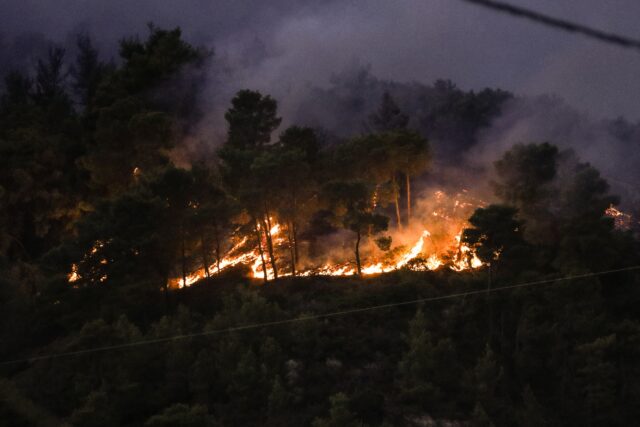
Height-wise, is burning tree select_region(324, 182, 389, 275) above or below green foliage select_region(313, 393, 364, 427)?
above

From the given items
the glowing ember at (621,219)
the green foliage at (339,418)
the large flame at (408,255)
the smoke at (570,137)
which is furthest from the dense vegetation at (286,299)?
the smoke at (570,137)

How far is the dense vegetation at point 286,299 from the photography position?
18.2 meters

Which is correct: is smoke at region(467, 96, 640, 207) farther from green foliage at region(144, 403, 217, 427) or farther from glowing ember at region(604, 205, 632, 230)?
green foliage at region(144, 403, 217, 427)

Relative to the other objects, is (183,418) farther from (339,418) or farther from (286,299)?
(286,299)

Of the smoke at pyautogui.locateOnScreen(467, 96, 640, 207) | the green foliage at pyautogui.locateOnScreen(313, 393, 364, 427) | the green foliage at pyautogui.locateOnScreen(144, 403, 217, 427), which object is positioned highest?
the smoke at pyautogui.locateOnScreen(467, 96, 640, 207)

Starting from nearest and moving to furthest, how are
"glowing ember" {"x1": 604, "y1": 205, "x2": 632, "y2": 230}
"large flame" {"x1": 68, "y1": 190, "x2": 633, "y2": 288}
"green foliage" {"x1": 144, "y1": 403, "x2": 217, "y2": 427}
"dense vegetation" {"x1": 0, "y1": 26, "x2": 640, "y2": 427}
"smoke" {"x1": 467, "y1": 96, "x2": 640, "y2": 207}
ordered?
1. "green foliage" {"x1": 144, "y1": 403, "x2": 217, "y2": 427}
2. "dense vegetation" {"x1": 0, "y1": 26, "x2": 640, "y2": 427}
3. "large flame" {"x1": 68, "y1": 190, "x2": 633, "y2": 288}
4. "glowing ember" {"x1": 604, "y1": 205, "x2": 632, "y2": 230}
5. "smoke" {"x1": 467, "y1": 96, "x2": 640, "y2": 207}

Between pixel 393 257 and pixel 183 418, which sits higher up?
pixel 393 257

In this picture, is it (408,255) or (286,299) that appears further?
(408,255)

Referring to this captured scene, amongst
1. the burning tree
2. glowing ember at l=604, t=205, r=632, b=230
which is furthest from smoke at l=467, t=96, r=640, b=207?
the burning tree

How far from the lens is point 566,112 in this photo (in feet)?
182

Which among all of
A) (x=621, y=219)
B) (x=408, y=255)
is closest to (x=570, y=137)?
(x=621, y=219)

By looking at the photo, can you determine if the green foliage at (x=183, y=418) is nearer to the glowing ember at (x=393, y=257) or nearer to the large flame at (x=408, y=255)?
the large flame at (x=408, y=255)

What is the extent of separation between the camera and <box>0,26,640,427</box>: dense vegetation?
18234 millimetres

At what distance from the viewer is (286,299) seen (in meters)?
24.7
